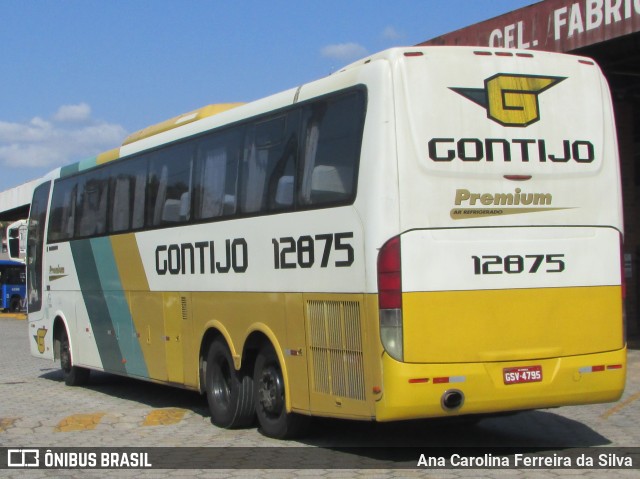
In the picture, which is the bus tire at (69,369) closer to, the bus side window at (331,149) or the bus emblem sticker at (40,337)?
the bus emblem sticker at (40,337)

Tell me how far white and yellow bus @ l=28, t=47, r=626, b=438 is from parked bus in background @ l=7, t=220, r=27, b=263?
8.42 metres

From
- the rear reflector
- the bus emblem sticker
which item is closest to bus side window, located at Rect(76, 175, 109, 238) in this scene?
the bus emblem sticker

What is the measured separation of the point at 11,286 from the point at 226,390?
144ft

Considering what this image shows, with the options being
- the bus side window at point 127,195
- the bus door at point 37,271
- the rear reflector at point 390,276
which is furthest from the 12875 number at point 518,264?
the bus door at point 37,271

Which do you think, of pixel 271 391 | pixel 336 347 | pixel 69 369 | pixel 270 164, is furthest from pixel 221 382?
pixel 69 369

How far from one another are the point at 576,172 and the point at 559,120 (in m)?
0.47

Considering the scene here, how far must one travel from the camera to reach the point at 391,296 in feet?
26.8

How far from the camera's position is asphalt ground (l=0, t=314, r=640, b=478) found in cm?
852

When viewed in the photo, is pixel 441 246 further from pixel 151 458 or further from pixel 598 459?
pixel 151 458

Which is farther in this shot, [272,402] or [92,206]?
[92,206]

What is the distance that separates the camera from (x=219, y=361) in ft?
36.9

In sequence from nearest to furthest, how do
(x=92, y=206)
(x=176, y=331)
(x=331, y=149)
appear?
(x=331, y=149), (x=176, y=331), (x=92, y=206)

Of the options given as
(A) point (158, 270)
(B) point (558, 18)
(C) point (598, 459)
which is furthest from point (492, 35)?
(C) point (598, 459)

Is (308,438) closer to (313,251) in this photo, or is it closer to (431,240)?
(313,251)
